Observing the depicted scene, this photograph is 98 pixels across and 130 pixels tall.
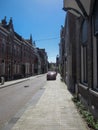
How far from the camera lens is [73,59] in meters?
21.1

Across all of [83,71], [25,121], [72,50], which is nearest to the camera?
[25,121]

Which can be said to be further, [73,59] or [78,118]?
[73,59]

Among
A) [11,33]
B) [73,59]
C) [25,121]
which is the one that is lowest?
[25,121]

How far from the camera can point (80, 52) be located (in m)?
13.5

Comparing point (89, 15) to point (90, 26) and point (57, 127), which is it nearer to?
point (90, 26)

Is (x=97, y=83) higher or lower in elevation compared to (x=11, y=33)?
lower

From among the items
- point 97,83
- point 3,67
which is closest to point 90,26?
point 97,83

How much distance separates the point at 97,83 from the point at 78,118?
Result: 1385 millimetres

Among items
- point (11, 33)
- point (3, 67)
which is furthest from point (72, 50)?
point (11, 33)

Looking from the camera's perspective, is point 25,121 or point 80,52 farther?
point 80,52

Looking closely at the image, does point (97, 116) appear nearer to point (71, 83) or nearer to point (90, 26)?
point (90, 26)

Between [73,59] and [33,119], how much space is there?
12.3 meters

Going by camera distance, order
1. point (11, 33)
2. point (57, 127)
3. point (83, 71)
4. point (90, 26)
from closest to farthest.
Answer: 1. point (57, 127)
2. point (90, 26)
3. point (83, 71)
4. point (11, 33)

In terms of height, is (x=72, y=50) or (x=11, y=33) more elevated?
(x=11, y=33)
